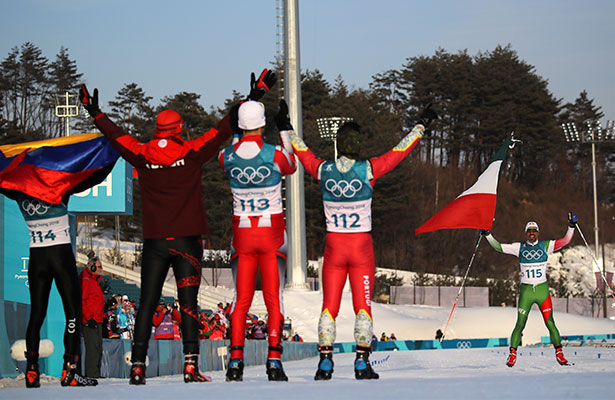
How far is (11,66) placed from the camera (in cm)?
8206

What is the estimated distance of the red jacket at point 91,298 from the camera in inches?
459

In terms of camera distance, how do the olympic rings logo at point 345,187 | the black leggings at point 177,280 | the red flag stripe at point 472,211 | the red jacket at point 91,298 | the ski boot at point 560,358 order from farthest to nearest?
the red flag stripe at point 472,211, the ski boot at point 560,358, the red jacket at point 91,298, the olympic rings logo at point 345,187, the black leggings at point 177,280

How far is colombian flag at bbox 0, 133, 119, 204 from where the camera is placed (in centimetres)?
880

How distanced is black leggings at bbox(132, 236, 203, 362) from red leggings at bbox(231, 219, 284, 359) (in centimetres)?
40

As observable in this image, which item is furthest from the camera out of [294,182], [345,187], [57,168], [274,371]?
[294,182]

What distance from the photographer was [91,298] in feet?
38.3

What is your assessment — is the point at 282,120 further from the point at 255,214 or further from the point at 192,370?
the point at 192,370

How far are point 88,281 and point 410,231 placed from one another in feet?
225

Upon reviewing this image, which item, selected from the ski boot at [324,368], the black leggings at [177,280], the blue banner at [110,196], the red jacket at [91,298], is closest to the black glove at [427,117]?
the ski boot at [324,368]

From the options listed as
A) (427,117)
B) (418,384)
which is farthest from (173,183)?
(418,384)

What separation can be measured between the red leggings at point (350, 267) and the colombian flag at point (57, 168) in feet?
7.87

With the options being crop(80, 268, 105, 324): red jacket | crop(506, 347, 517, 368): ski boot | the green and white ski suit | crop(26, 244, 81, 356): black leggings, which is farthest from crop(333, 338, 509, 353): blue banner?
crop(26, 244, 81, 356): black leggings

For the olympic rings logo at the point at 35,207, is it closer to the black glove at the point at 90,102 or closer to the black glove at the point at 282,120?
the black glove at the point at 90,102

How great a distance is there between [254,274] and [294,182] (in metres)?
41.6
